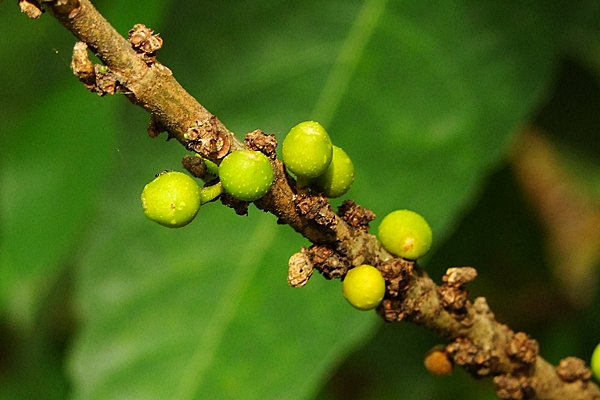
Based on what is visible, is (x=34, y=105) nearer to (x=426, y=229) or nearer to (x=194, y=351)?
(x=194, y=351)

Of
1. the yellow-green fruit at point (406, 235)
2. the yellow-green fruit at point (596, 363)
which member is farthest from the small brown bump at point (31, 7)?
the yellow-green fruit at point (596, 363)

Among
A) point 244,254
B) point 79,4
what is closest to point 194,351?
point 244,254

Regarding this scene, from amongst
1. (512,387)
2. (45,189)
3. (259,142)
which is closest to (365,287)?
(259,142)

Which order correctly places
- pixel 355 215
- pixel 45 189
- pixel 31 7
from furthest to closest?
pixel 45 189
pixel 355 215
pixel 31 7

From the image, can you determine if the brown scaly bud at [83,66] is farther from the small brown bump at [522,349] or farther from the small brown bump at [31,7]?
the small brown bump at [522,349]

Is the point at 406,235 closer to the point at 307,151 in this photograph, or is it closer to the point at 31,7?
the point at 307,151

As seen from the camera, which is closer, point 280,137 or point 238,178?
point 238,178

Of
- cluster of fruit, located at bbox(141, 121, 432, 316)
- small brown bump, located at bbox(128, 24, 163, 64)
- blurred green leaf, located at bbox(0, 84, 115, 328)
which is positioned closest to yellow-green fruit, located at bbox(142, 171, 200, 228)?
cluster of fruit, located at bbox(141, 121, 432, 316)
